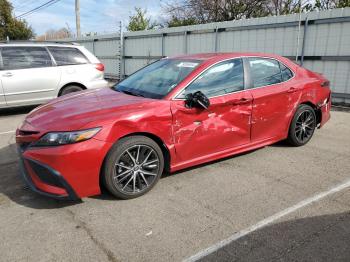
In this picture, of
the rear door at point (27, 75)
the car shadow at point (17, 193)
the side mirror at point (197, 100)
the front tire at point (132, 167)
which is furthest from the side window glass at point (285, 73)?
the rear door at point (27, 75)

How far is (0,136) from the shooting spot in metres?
6.29

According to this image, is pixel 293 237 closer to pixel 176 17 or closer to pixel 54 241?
pixel 54 241

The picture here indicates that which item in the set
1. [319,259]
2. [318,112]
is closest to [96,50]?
[318,112]

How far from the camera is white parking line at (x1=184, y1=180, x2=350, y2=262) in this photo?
2.71 metres

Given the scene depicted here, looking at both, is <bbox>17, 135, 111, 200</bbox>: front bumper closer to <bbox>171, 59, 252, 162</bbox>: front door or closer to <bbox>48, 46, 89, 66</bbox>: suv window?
<bbox>171, 59, 252, 162</bbox>: front door

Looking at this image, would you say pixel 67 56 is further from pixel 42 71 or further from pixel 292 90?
pixel 292 90

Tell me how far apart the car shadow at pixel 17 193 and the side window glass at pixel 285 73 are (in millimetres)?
3370

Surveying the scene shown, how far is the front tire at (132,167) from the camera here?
3.42m

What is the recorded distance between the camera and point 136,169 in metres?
3.61

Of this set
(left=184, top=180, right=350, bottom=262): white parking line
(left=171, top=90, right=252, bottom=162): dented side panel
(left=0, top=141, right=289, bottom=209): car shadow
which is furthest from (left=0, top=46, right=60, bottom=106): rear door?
(left=184, top=180, right=350, bottom=262): white parking line

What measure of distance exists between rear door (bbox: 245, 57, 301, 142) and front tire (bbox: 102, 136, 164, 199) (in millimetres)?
1579

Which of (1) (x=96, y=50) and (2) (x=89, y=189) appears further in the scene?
(1) (x=96, y=50)

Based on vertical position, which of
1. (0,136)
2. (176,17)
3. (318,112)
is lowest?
(0,136)

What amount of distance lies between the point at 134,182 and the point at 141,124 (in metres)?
0.64
